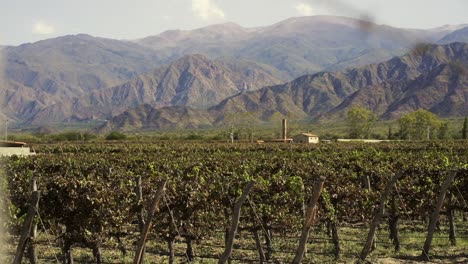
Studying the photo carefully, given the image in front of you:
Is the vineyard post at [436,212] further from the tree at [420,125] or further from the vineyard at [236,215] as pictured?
the tree at [420,125]

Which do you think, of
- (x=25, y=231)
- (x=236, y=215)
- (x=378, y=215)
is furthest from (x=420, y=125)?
(x=25, y=231)

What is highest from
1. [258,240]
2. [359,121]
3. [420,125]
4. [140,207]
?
[359,121]

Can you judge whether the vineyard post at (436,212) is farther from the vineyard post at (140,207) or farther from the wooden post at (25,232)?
the wooden post at (25,232)

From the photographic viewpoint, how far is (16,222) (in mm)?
11547

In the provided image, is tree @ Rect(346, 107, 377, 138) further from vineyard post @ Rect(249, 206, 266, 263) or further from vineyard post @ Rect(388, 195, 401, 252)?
vineyard post @ Rect(249, 206, 266, 263)

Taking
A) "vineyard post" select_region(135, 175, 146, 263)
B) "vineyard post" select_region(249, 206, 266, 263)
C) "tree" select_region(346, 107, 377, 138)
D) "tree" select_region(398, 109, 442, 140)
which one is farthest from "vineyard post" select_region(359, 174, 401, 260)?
"tree" select_region(346, 107, 377, 138)

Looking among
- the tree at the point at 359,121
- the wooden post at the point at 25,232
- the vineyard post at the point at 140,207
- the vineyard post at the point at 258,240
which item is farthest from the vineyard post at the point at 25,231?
the tree at the point at 359,121

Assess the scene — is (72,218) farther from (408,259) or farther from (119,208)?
(408,259)

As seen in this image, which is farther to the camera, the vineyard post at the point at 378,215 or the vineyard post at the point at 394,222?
the vineyard post at the point at 394,222

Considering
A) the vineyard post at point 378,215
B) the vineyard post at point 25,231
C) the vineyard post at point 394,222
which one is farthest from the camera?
the vineyard post at point 394,222

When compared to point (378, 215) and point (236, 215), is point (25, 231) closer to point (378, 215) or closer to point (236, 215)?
point (236, 215)

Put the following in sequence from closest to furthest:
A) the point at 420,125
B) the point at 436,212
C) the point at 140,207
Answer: the point at 140,207
the point at 436,212
the point at 420,125

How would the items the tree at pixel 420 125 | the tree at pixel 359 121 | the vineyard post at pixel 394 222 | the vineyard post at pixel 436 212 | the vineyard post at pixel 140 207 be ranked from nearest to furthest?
the vineyard post at pixel 140 207 < the vineyard post at pixel 436 212 < the vineyard post at pixel 394 222 < the tree at pixel 420 125 < the tree at pixel 359 121

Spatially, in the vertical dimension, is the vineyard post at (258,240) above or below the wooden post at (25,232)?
below
